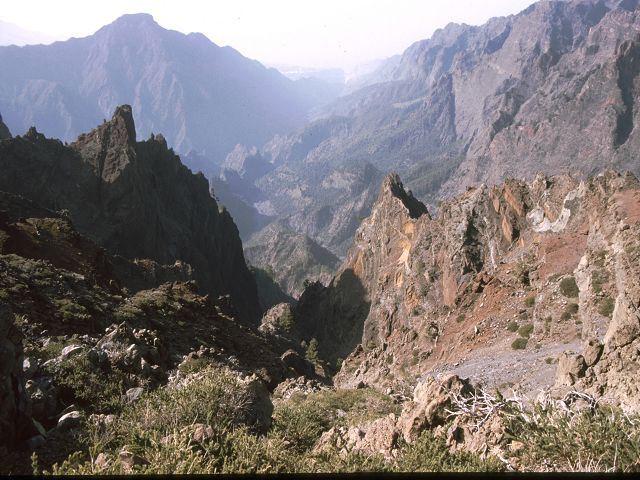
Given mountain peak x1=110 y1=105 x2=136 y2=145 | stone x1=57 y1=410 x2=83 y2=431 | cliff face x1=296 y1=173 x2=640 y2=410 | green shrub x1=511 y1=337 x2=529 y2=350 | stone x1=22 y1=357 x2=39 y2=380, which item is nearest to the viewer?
stone x1=57 y1=410 x2=83 y2=431

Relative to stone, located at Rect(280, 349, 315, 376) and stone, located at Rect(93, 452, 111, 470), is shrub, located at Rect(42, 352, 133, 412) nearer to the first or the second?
stone, located at Rect(93, 452, 111, 470)

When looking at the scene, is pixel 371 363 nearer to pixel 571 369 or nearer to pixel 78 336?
pixel 78 336

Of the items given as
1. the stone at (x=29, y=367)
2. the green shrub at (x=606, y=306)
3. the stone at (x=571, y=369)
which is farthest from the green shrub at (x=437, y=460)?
the green shrub at (x=606, y=306)

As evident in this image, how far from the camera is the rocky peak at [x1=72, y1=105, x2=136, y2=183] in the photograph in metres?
73.3

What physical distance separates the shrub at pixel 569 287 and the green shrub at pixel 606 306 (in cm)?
433

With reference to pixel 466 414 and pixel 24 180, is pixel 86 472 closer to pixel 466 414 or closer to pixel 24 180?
pixel 466 414

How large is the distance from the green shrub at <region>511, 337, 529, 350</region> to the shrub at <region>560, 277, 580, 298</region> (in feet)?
10.4

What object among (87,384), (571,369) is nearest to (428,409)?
(571,369)

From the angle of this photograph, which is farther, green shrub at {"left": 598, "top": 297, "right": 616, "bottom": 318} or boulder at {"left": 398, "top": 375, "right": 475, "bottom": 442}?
green shrub at {"left": 598, "top": 297, "right": 616, "bottom": 318}

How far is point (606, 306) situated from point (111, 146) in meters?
72.8

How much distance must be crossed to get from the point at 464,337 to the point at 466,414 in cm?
2152

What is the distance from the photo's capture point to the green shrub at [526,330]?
26016 mm

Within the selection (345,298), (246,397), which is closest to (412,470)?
(246,397)

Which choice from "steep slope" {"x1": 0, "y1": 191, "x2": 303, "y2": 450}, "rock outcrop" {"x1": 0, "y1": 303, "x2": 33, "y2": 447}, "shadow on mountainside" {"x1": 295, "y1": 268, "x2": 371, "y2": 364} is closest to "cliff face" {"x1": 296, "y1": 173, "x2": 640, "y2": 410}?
"shadow on mountainside" {"x1": 295, "y1": 268, "x2": 371, "y2": 364}
